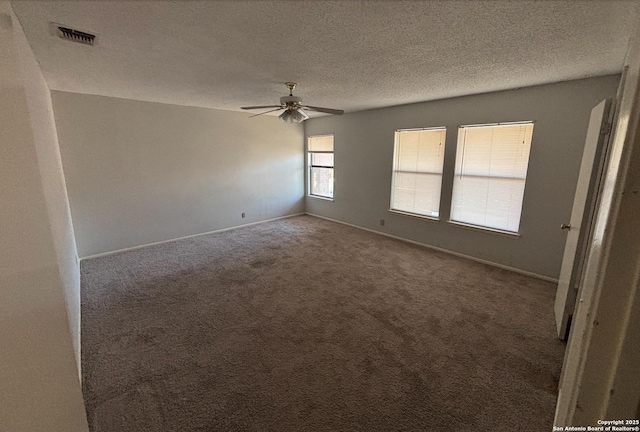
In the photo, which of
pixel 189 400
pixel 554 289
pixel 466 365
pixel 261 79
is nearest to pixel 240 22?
pixel 261 79

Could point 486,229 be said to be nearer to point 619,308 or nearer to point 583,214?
point 583,214

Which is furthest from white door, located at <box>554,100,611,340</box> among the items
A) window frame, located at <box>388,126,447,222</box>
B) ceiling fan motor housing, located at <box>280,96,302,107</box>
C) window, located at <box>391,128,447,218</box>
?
ceiling fan motor housing, located at <box>280,96,302,107</box>

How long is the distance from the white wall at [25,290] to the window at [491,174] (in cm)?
441

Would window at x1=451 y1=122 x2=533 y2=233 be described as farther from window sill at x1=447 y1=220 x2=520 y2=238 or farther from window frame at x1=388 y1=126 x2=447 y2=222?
window frame at x1=388 y1=126 x2=447 y2=222

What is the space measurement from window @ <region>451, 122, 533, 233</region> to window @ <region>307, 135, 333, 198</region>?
113 inches

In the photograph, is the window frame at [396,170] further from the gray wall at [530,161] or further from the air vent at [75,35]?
the air vent at [75,35]

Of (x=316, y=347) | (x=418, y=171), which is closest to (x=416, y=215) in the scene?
(x=418, y=171)

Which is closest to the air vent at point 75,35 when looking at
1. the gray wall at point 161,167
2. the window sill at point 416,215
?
the gray wall at point 161,167

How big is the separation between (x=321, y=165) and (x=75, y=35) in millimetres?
4823

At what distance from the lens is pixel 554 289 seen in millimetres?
3104

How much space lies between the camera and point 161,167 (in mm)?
4543

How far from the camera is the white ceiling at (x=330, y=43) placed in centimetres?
156

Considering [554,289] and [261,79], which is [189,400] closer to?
[261,79]

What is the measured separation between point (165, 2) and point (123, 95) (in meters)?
3.09
